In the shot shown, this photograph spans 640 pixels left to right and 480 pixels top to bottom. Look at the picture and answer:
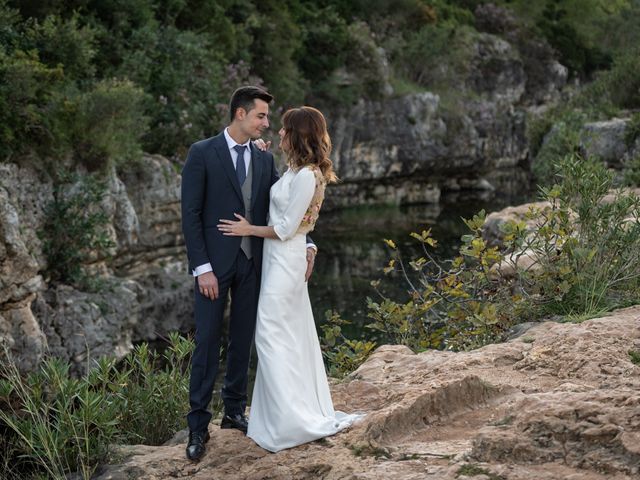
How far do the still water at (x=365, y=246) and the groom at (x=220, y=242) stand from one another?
828 cm

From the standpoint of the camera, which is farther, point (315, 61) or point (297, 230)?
point (315, 61)

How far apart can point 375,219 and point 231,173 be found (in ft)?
83.5

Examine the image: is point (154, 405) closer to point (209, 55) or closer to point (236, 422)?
point (236, 422)

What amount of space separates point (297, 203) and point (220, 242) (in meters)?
0.48

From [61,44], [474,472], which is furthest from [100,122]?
[474,472]

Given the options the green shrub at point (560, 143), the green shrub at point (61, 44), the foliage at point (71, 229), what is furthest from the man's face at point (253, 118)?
the green shrub at point (61, 44)

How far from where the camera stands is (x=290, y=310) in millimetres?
4871

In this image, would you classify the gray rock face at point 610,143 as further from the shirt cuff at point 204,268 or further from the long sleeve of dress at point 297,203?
the shirt cuff at point 204,268

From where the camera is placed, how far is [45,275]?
14.0 m

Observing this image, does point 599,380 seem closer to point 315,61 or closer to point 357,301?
point 357,301

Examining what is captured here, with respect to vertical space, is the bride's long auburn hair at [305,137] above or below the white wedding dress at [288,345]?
above

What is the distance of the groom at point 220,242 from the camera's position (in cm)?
482

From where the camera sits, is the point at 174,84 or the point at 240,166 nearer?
the point at 240,166

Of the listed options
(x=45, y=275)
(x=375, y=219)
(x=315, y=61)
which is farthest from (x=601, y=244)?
(x=315, y=61)
